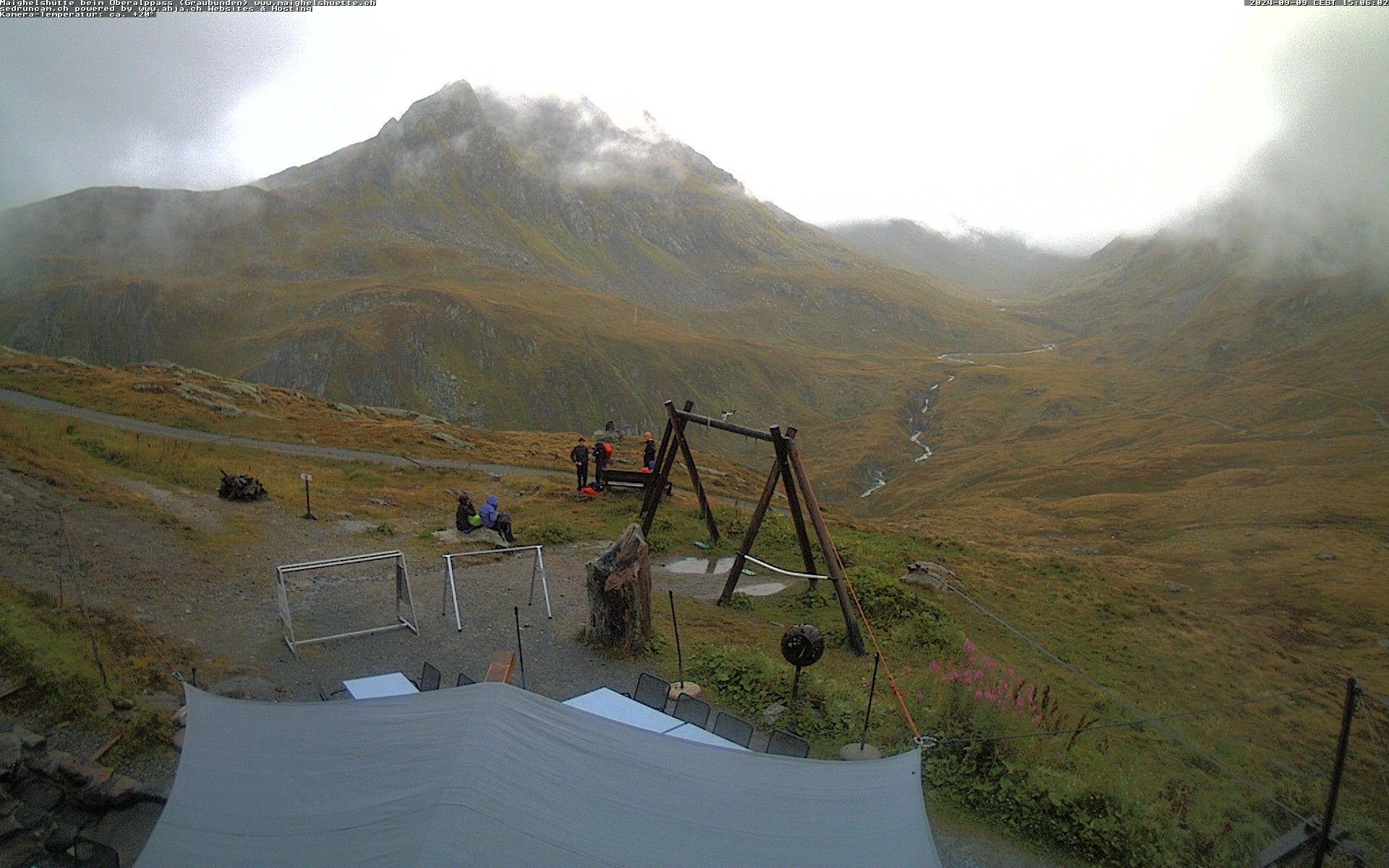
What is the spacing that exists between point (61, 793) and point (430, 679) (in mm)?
4760

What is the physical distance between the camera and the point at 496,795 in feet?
25.2

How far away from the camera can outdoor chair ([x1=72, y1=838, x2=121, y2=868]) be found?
A: 8831 millimetres

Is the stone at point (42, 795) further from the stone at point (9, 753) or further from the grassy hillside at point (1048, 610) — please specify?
the grassy hillside at point (1048, 610)

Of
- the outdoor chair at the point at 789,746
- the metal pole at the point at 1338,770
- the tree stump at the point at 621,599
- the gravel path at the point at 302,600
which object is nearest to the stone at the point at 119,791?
the gravel path at the point at 302,600

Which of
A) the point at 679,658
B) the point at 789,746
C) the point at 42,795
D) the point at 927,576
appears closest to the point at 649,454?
the point at 927,576

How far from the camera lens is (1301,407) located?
396 ft

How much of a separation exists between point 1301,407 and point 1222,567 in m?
94.2

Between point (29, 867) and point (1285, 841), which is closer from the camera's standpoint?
point (29, 867)

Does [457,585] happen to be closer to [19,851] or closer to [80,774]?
[80,774]

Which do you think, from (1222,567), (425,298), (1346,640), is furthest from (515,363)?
(1346,640)

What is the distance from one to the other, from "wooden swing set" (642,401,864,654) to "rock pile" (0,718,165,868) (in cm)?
1286

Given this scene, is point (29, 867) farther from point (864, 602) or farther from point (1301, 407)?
point (1301, 407)

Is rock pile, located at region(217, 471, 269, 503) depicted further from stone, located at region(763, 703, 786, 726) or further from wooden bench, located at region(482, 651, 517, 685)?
stone, located at region(763, 703, 786, 726)

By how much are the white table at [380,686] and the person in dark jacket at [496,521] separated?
1190 cm
